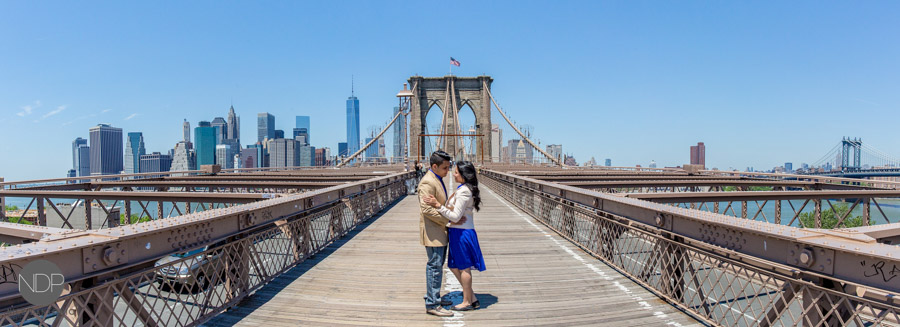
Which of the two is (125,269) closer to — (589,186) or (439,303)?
(439,303)

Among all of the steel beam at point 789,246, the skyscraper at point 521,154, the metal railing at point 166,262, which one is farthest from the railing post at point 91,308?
the skyscraper at point 521,154

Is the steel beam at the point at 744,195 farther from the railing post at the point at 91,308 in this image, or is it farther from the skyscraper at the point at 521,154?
the skyscraper at the point at 521,154

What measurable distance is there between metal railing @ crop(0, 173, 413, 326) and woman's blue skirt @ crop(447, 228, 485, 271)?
233cm

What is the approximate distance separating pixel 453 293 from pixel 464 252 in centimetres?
96

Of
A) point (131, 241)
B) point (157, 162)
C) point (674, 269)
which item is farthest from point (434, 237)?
point (157, 162)

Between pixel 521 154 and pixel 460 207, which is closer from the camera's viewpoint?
pixel 460 207

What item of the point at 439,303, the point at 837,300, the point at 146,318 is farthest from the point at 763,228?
the point at 146,318

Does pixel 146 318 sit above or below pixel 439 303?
above

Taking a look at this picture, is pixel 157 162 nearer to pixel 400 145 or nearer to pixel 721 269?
pixel 400 145

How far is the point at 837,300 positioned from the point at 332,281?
4.99m

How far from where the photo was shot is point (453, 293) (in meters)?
5.04

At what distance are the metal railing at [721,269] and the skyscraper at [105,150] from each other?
232 m

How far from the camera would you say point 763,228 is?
3426mm

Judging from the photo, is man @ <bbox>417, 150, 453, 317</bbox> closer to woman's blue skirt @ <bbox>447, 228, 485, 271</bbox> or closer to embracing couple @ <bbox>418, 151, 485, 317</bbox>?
embracing couple @ <bbox>418, 151, 485, 317</bbox>
